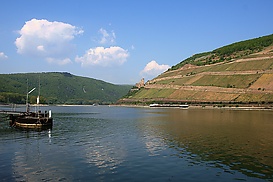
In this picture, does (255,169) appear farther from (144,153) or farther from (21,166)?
(21,166)

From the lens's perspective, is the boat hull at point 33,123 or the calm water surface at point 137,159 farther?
the boat hull at point 33,123

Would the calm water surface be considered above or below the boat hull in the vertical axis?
below

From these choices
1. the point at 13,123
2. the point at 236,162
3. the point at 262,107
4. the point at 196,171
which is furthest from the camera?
the point at 262,107

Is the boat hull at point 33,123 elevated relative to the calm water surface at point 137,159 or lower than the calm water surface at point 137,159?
elevated

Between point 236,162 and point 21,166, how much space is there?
20.4 m

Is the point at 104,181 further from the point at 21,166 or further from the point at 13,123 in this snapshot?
the point at 13,123

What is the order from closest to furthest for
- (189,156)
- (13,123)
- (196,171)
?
(196,171) < (189,156) < (13,123)

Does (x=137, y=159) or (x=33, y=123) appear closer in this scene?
(x=137, y=159)

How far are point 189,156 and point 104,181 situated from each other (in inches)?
481

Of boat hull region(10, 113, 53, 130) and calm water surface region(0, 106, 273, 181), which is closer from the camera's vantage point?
calm water surface region(0, 106, 273, 181)

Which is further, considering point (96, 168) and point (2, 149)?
point (2, 149)

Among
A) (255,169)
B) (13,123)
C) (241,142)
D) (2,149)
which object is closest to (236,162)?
(255,169)

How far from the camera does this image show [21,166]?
86.2 feet

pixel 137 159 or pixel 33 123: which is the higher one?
pixel 33 123
